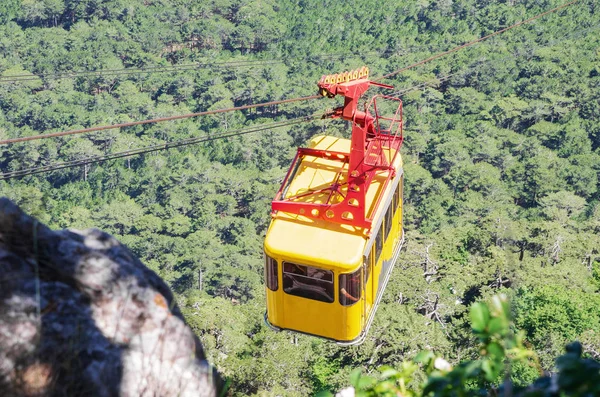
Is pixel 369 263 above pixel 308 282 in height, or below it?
above

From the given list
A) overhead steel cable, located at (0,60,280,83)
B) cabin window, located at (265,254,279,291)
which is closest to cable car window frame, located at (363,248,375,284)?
cabin window, located at (265,254,279,291)

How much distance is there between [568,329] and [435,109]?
33.0 metres

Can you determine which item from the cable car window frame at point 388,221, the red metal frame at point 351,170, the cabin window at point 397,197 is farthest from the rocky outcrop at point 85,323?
the cabin window at point 397,197

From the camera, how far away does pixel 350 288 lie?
302 inches

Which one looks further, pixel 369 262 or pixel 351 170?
pixel 351 170

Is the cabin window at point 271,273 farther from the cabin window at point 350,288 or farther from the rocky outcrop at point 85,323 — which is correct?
the rocky outcrop at point 85,323

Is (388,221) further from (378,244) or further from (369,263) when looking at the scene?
(369,263)

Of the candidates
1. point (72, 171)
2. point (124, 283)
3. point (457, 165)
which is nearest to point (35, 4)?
point (72, 171)

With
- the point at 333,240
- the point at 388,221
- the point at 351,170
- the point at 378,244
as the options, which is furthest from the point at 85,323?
the point at 388,221

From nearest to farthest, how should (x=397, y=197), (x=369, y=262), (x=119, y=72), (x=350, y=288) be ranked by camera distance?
1. (x=350, y=288)
2. (x=369, y=262)
3. (x=397, y=197)
4. (x=119, y=72)

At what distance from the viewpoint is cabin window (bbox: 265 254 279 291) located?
7812 millimetres

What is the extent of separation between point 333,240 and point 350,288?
0.54m

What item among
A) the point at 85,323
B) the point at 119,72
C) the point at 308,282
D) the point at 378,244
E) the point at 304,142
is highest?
the point at 85,323

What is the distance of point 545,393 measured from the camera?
2211 millimetres
